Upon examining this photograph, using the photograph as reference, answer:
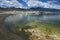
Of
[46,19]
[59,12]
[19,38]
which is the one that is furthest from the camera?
[46,19]

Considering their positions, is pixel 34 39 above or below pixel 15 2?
below

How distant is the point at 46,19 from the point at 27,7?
1827 mm

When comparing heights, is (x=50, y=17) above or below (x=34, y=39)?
above

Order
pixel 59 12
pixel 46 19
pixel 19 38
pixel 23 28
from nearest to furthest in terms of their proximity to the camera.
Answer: pixel 19 38, pixel 23 28, pixel 59 12, pixel 46 19

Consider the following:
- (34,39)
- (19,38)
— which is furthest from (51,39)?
(19,38)

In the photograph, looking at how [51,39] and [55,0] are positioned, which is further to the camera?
[55,0]

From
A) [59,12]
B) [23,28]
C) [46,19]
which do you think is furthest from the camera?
[46,19]

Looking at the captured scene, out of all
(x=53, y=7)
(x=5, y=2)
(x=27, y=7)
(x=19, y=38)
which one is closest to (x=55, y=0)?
(x=53, y=7)

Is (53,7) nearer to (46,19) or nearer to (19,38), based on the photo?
(46,19)

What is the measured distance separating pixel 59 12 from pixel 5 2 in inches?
106

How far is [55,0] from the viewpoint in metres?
7.50

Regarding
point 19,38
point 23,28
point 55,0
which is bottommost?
point 19,38

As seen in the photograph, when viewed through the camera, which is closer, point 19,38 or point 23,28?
point 19,38

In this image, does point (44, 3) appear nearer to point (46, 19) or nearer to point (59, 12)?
point (59, 12)
